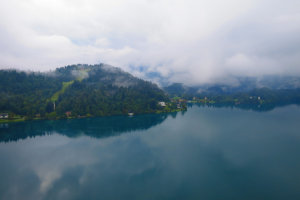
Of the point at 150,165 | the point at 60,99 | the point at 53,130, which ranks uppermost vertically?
the point at 60,99

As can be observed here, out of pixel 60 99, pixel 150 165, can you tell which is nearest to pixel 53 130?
pixel 60 99

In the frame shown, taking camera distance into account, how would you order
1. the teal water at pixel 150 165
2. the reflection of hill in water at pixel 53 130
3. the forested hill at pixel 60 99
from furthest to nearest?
1. the forested hill at pixel 60 99
2. the reflection of hill in water at pixel 53 130
3. the teal water at pixel 150 165

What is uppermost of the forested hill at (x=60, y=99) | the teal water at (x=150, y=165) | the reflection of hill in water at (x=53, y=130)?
the forested hill at (x=60, y=99)

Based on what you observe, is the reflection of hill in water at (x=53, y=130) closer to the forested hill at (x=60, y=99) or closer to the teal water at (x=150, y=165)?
the teal water at (x=150, y=165)

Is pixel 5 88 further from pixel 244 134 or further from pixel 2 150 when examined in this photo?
pixel 244 134

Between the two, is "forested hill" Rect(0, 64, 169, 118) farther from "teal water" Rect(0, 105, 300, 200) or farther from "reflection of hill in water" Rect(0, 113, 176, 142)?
"teal water" Rect(0, 105, 300, 200)

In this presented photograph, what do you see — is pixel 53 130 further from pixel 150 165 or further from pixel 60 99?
pixel 150 165

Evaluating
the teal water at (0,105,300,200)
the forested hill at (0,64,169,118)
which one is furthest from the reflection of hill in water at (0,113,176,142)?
the forested hill at (0,64,169,118)

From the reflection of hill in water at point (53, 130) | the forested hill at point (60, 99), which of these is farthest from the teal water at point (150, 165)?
the forested hill at point (60, 99)

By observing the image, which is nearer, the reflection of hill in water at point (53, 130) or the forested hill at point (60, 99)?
the reflection of hill in water at point (53, 130)
